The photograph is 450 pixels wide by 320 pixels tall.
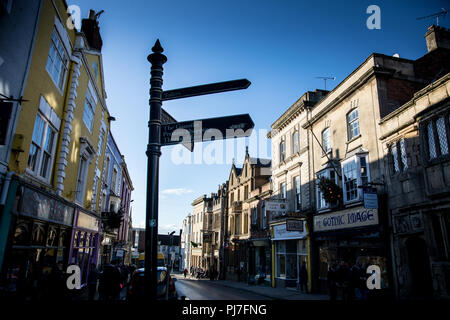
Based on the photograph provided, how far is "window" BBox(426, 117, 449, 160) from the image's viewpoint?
35.6ft

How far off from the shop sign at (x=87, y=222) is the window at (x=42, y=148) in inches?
162

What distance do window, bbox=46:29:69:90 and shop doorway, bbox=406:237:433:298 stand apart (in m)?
15.2

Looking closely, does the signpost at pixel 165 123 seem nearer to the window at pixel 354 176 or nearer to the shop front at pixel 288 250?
the window at pixel 354 176

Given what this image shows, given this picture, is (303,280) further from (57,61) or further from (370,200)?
(57,61)

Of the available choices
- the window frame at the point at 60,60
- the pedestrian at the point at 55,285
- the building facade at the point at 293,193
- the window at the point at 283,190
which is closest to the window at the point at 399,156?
the building facade at the point at 293,193

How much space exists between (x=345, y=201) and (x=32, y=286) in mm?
14293

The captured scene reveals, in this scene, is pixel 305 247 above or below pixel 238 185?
below

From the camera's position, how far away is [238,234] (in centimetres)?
3494

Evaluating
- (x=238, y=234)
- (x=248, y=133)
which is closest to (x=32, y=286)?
(x=248, y=133)

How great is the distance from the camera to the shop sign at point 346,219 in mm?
14078

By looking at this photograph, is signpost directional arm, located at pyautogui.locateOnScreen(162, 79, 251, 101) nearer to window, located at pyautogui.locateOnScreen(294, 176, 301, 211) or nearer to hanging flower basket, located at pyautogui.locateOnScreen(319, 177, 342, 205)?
hanging flower basket, located at pyautogui.locateOnScreen(319, 177, 342, 205)

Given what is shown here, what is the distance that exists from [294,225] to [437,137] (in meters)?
10.0
